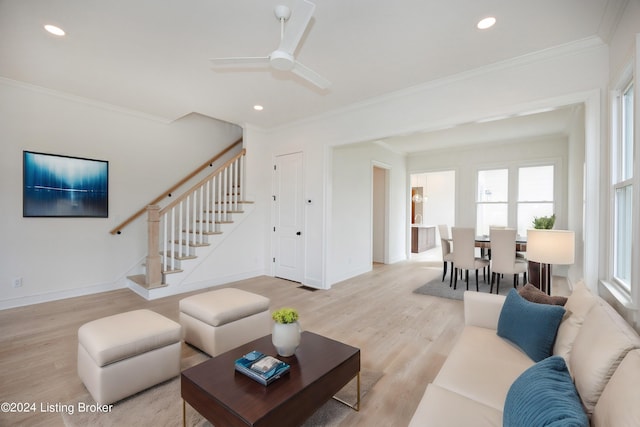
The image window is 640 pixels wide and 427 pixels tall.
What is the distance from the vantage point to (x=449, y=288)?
482cm

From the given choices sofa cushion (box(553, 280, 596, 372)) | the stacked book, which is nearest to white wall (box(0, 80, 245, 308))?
the stacked book

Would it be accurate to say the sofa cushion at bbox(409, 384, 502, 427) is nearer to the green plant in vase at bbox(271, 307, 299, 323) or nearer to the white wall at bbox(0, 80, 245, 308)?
the green plant in vase at bbox(271, 307, 299, 323)

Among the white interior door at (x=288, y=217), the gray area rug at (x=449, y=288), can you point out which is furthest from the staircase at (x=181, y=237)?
the gray area rug at (x=449, y=288)

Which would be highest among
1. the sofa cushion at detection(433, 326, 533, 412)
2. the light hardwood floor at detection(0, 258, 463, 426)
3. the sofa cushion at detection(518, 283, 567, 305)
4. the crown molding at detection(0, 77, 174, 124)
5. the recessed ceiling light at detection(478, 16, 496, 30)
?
the recessed ceiling light at detection(478, 16, 496, 30)

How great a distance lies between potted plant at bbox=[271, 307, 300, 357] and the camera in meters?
1.77

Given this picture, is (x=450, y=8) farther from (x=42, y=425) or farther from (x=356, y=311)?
(x=42, y=425)

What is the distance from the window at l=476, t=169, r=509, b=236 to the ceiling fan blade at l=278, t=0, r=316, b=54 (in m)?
6.11

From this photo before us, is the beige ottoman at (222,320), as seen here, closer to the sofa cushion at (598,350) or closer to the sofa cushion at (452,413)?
the sofa cushion at (452,413)

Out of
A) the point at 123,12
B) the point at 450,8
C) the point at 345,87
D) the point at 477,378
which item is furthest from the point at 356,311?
the point at 123,12

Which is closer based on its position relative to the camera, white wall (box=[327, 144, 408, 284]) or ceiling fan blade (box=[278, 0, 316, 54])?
ceiling fan blade (box=[278, 0, 316, 54])

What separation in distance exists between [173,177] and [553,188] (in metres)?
7.54

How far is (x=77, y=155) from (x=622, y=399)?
226 inches

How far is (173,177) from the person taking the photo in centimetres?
535

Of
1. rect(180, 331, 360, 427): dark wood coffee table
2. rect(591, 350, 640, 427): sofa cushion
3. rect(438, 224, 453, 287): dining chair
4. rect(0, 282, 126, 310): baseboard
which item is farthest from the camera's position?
rect(438, 224, 453, 287): dining chair
